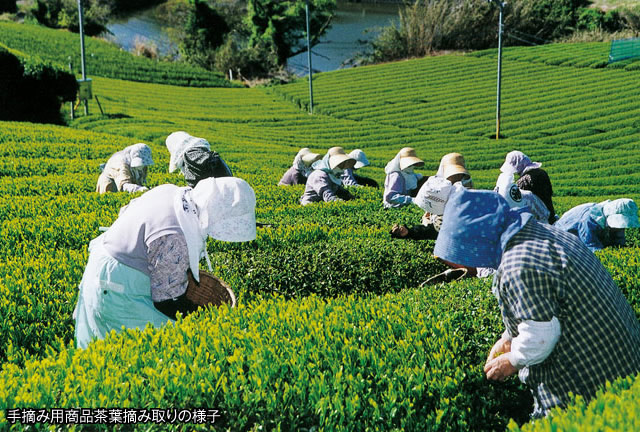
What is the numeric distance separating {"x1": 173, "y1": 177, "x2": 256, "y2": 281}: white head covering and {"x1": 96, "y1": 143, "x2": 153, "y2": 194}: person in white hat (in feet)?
18.7

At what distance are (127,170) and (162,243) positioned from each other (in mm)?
6443

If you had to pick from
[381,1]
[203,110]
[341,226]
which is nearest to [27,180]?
[341,226]

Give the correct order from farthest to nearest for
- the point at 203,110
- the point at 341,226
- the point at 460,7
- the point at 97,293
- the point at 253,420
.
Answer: the point at 460,7
the point at 203,110
the point at 341,226
the point at 97,293
the point at 253,420

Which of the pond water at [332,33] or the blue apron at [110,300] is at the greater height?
the pond water at [332,33]

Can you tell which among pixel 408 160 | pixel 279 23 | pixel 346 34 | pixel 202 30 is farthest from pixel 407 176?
pixel 346 34

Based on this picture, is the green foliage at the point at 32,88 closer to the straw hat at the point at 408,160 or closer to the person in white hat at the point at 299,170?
the person in white hat at the point at 299,170

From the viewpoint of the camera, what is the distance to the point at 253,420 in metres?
3.61

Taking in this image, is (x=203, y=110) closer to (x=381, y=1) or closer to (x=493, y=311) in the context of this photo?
(x=493, y=311)

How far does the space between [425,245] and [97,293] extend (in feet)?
16.6

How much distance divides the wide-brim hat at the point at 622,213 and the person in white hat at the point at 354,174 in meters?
5.12

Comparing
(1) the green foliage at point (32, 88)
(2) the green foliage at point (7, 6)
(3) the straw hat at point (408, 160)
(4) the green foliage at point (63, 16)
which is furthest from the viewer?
(2) the green foliage at point (7, 6)

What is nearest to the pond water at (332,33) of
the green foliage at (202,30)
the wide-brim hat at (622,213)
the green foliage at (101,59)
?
the green foliage at (202,30)

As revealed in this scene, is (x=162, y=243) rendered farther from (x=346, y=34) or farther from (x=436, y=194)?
(x=346, y=34)

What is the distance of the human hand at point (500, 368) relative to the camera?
3.49 meters
